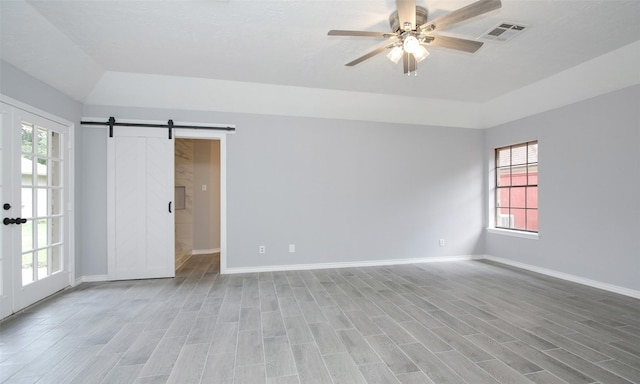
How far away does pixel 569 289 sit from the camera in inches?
147

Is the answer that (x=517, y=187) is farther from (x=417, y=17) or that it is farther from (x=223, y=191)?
(x=223, y=191)

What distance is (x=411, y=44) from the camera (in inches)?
92.0

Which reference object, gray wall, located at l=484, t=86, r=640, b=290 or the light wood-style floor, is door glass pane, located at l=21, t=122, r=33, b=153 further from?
gray wall, located at l=484, t=86, r=640, b=290

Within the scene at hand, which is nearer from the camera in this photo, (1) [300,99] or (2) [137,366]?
(2) [137,366]

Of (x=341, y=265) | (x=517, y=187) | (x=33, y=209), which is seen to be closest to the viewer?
(x=33, y=209)

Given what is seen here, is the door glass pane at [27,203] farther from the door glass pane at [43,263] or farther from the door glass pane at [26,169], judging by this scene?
the door glass pane at [43,263]

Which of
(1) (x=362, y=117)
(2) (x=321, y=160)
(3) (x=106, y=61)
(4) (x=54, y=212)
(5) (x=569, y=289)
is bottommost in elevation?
(5) (x=569, y=289)


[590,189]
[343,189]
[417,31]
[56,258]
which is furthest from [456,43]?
[56,258]

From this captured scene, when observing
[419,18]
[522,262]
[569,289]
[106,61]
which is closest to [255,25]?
[419,18]

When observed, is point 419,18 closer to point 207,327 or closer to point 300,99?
point 300,99

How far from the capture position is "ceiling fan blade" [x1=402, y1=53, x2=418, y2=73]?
2.62 m

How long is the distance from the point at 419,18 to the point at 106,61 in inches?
144

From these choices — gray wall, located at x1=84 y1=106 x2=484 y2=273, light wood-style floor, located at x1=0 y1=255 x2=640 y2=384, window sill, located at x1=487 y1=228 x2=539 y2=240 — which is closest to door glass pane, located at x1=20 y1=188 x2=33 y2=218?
gray wall, located at x1=84 y1=106 x2=484 y2=273

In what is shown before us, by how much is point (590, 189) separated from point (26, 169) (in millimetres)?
7012
